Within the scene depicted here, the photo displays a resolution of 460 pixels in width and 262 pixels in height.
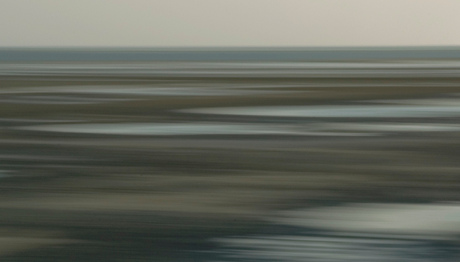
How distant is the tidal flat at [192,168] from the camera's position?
1.53 m

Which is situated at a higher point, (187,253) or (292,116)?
(292,116)

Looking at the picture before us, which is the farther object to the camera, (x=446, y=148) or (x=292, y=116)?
(x=292, y=116)

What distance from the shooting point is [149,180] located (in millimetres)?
2092

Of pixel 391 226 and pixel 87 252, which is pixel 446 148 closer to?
pixel 391 226

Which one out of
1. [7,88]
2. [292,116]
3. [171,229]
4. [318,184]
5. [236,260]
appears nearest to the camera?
[236,260]

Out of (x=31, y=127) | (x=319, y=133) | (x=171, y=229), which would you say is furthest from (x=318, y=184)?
(x=31, y=127)

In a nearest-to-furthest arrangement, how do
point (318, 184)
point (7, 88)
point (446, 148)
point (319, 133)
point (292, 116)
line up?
point (318, 184)
point (446, 148)
point (319, 133)
point (292, 116)
point (7, 88)

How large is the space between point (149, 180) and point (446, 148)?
104 centimetres

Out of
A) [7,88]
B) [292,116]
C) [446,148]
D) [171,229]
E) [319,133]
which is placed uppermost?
[7,88]

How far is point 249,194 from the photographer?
1912mm

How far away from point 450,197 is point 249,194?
461 millimetres

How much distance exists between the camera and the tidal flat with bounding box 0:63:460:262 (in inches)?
60.1

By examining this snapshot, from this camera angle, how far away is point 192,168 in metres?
2.28

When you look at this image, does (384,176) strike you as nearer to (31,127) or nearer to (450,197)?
(450,197)
